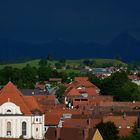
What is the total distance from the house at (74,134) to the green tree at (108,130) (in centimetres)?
239

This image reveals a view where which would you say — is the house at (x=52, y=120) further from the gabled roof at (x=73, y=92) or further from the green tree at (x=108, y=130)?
the gabled roof at (x=73, y=92)

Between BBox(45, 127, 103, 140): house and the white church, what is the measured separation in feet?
11.4

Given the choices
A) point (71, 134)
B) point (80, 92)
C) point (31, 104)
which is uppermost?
point (80, 92)

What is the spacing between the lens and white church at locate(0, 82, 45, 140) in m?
65.9

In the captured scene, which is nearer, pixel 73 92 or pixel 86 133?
pixel 86 133

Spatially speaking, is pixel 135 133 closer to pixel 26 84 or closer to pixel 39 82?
pixel 26 84

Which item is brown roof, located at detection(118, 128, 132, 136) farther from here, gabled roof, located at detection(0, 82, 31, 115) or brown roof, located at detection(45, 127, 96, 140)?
gabled roof, located at detection(0, 82, 31, 115)

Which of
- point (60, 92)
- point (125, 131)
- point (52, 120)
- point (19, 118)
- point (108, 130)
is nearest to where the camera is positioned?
point (108, 130)

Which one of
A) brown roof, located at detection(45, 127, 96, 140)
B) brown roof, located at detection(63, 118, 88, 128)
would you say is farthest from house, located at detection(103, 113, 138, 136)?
brown roof, located at detection(45, 127, 96, 140)

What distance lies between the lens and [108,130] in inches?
2485

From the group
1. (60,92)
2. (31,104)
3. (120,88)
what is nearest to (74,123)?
(31,104)

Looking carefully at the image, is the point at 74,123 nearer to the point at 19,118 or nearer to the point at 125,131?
the point at 125,131

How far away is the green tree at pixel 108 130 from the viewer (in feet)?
204

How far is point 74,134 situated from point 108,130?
3.90 m
